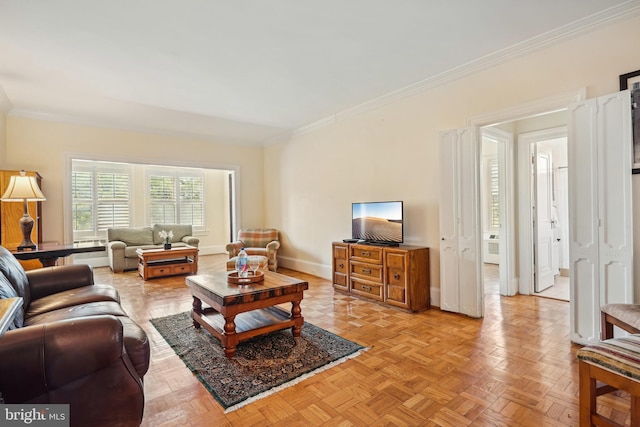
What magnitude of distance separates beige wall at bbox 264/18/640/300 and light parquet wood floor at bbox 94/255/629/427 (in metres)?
0.97

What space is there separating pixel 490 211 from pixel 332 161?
377cm

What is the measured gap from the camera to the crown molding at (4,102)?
3.88m

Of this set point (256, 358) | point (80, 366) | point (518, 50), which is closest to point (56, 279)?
point (80, 366)

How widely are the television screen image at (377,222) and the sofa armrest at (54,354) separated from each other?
117 inches

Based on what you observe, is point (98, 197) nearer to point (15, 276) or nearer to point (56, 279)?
point (56, 279)

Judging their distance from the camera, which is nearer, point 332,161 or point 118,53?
point 118,53

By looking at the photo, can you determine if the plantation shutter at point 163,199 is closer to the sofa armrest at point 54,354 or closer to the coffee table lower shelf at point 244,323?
the coffee table lower shelf at point 244,323

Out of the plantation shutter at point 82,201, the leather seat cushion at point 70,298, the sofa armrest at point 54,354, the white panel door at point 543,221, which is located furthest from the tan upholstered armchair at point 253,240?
the sofa armrest at point 54,354

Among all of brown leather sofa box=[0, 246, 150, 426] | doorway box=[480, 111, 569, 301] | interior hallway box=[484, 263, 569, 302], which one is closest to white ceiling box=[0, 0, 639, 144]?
doorway box=[480, 111, 569, 301]

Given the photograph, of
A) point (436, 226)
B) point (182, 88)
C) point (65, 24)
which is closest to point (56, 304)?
point (65, 24)

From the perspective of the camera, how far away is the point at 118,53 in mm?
2928

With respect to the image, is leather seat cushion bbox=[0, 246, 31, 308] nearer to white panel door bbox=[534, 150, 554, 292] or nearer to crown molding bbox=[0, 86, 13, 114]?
crown molding bbox=[0, 86, 13, 114]

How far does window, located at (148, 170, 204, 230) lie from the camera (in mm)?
7742

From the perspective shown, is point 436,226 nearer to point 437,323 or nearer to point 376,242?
point 376,242
